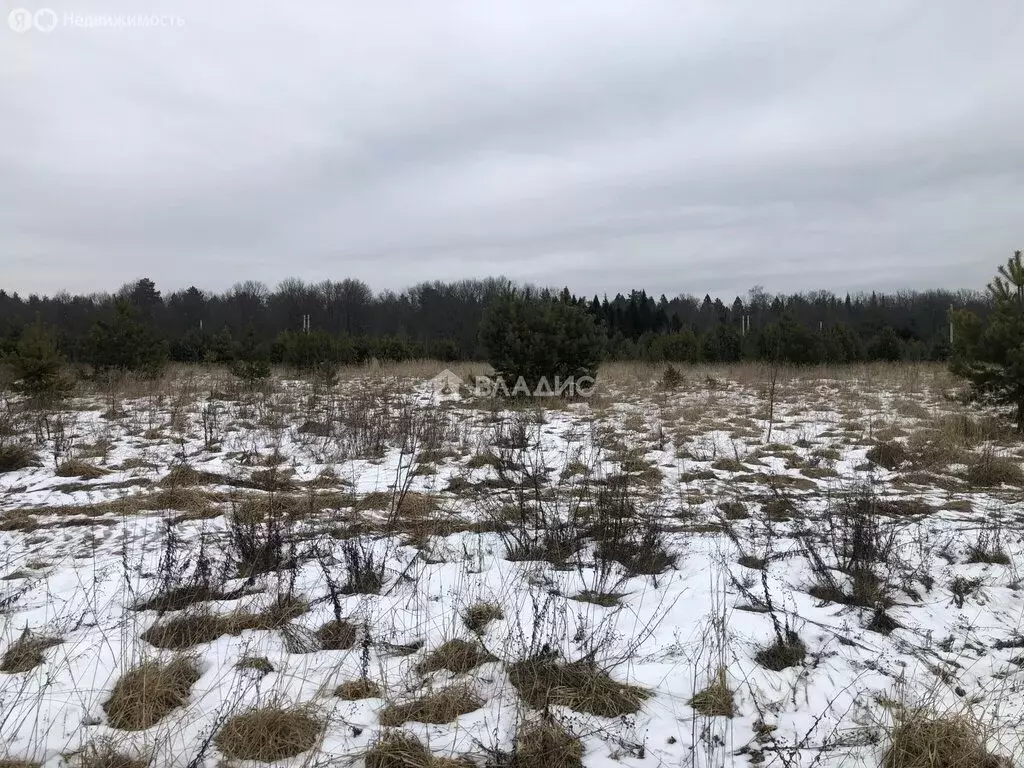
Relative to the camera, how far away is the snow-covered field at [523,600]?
7.87 ft

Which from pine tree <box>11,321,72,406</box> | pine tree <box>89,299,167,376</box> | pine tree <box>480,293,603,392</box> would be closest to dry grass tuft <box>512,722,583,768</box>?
pine tree <box>480,293,603,392</box>

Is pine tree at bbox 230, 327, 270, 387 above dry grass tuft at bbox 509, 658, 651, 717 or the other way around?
above

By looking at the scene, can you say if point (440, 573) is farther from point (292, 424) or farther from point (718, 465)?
point (292, 424)

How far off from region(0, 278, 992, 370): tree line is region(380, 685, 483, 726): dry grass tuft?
998 centimetres

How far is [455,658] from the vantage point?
2.82 m

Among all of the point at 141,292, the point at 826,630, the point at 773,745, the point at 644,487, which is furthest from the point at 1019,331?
the point at 141,292

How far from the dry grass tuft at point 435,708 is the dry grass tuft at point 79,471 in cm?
545

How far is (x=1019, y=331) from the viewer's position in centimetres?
813

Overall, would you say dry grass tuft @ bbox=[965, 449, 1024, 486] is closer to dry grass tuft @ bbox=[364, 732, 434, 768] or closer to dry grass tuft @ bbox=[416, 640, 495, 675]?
dry grass tuft @ bbox=[416, 640, 495, 675]

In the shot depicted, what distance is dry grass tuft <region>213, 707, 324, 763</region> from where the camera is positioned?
88.1 inches

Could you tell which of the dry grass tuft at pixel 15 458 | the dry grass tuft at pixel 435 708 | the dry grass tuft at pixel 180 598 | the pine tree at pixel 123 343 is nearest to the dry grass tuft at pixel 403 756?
the dry grass tuft at pixel 435 708

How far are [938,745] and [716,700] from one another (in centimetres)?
78

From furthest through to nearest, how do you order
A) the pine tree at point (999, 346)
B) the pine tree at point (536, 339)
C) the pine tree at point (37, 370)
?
1. the pine tree at point (536, 339)
2. the pine tree at point (37, 370)
3. the pine tree at point (999, 346)

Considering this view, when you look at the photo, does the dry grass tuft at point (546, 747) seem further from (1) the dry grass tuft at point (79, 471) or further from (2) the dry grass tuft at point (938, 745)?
(1) the dry grass tuft at point (79, 471)
